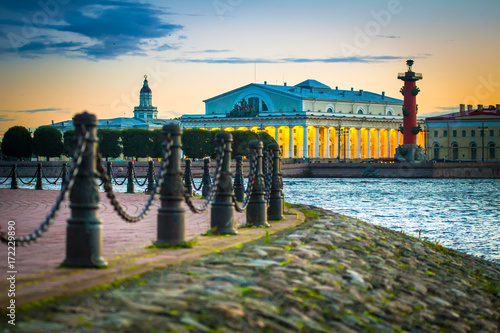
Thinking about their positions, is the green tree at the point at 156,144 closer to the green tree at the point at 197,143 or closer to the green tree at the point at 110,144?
the green tree at the point at 197,143

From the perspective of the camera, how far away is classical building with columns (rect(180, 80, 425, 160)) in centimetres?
10881

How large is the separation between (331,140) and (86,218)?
11025 centimetres

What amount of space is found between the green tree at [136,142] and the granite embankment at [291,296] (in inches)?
2818

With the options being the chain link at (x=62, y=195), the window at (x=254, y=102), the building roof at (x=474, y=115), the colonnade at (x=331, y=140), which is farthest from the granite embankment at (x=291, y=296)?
the window at (x=254, y=102)

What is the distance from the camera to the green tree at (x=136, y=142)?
8019 centimetres

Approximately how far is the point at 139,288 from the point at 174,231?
2146 millimetres

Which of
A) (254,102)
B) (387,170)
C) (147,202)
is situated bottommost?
(147,202)

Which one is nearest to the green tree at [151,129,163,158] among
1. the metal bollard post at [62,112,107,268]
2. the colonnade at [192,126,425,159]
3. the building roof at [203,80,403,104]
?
the colonnade at [192,126,425,159]

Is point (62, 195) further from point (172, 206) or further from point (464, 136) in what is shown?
point (464, 136)

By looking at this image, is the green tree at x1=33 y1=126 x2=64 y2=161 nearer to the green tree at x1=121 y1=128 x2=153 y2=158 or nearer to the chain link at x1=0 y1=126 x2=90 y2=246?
the green tree at x1=121 y1=128 x2=153 y2=158

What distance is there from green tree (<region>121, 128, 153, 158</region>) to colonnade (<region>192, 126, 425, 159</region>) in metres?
26.0

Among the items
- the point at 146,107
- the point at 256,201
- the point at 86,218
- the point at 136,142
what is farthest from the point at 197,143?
the point at 146,107

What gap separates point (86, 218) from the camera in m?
5.88

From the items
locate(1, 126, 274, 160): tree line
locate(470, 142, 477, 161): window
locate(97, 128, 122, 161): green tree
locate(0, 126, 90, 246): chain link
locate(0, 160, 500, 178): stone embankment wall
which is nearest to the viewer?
locate(0, 126, 90, 246): chain link
